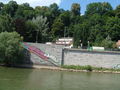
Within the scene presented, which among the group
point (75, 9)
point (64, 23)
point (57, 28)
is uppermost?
point (75, 9)

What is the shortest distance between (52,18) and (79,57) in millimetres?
46399

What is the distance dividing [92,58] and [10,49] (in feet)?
42.8

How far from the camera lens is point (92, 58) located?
46.6 metres

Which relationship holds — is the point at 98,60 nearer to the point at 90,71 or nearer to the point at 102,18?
the point at 90,71

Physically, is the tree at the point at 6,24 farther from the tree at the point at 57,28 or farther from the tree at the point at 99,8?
the tree at the point at 99,8

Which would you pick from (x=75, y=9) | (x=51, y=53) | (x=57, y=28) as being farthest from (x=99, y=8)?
(x=51, y=53)

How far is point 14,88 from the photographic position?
25.2m

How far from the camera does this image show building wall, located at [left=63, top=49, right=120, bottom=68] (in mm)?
46500

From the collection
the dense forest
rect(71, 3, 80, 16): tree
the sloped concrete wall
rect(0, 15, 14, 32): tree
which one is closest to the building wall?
the sloped concrete wall

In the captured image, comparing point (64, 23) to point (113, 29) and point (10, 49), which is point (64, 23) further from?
point (10, 49)

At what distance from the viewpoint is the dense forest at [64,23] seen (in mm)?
63691

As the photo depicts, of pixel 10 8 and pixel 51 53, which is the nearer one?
pixel 51 53

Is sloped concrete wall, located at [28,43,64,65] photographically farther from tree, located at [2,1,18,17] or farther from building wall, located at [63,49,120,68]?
tree, located at [2,1,18,17]

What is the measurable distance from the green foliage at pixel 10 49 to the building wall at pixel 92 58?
775 cm
